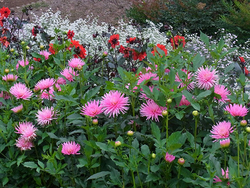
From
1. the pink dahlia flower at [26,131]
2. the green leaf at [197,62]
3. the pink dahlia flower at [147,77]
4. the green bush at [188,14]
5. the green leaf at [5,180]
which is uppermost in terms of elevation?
the green bush at [188,14]

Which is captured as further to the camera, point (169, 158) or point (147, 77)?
point (147, 77)

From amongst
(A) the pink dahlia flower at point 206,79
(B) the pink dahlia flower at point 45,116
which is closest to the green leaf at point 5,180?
(B) the pink dahlia flower at point 45,116

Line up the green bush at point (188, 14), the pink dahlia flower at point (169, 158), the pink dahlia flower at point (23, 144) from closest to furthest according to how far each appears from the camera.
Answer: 1. the pink dahlia flower at point (169, 158)
2. the pink dahlia flower at point (23, 144)
3. the green bush at point (188, 14)

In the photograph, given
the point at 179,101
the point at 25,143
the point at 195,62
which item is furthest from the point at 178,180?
the point at 25,143

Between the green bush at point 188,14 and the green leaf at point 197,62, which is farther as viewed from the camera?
the green bush at point 188,14

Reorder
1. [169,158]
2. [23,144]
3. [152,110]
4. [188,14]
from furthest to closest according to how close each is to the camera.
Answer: [188,14], [23,144], [152,110], [169,158]

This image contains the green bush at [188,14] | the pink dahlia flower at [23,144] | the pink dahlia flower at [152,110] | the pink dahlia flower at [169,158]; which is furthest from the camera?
the green bush at [188,14]

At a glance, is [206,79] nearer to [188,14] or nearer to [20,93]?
[20,93]

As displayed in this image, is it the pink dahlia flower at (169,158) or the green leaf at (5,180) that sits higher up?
the pink dahlia flower at (169,158)

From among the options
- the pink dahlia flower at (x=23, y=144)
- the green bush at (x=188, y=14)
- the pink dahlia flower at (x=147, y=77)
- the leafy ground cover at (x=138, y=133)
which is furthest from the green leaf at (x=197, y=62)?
the green bush at (x=188, y=14)

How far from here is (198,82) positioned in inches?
44.8

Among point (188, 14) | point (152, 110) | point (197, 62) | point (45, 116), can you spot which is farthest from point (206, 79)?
point (188, 14)

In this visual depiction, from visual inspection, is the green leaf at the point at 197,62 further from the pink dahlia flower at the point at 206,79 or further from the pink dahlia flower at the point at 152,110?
the pink dahlia flower at the point at 152,110

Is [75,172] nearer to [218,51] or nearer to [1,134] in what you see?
[1,134]
